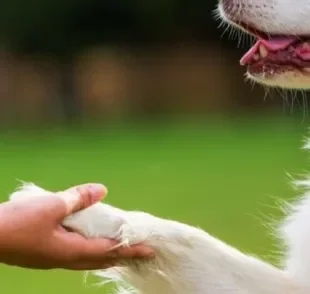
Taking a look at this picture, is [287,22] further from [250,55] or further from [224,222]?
[224,222]

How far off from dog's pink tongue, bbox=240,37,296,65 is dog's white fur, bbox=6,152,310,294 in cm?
67

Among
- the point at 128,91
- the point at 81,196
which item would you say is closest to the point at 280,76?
the point at 81,196

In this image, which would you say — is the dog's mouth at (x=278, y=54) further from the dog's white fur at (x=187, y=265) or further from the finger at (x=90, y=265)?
the finger at (x=90, y=265)

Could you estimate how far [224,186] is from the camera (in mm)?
13328

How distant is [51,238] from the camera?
343 centimetres

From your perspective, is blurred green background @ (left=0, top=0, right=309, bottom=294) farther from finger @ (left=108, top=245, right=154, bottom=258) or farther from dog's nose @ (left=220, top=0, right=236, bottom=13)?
finger @ (left=108, top=245, right=154, bottom=258)

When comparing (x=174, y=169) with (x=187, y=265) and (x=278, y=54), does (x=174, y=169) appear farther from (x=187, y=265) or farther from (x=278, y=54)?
(x=187, y=265)

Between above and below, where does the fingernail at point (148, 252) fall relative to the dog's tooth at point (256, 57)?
below

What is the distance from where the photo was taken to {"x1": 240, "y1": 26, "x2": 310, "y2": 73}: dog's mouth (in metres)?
3.99

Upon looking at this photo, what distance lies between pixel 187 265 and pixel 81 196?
52 cm

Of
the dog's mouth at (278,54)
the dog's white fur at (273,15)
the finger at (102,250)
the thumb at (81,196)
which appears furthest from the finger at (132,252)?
the dog's white fur at (273,15)

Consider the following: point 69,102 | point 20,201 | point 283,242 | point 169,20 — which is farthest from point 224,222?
point 169,20

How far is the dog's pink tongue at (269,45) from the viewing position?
4.00m

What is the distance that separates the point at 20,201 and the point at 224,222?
6.79 metres
